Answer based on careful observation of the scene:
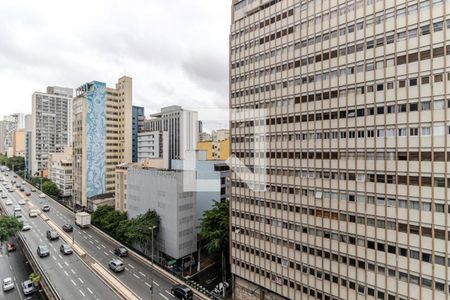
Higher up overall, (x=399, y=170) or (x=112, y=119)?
(x=112, y=119)

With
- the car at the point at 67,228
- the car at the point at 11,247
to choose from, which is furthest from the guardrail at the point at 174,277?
the car at the point at 11,247

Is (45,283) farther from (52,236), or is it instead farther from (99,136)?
(99,136)

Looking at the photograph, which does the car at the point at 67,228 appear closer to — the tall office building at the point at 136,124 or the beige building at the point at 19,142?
the tall office building at the point at 136,124

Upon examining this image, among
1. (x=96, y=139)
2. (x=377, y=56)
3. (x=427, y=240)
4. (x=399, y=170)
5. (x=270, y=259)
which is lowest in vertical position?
(x=270, y=259)

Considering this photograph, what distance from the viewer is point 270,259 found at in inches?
1080

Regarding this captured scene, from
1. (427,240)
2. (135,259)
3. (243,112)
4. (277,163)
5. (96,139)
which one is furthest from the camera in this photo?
(96,139)

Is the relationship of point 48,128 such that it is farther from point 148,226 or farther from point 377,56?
point 377,56

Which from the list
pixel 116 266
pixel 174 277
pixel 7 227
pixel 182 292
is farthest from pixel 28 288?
pixel 182 292

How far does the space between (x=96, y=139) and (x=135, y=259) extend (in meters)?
39.1

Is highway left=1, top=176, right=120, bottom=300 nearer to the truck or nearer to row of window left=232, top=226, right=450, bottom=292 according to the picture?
the truck

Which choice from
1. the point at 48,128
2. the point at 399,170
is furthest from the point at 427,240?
the point at 48,128

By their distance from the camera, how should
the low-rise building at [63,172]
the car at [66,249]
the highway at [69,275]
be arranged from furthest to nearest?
1. the low-rise building at [63,172]
2. the car at [66,249]
3. the highway at [69,275]

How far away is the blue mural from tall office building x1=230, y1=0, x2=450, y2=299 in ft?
152

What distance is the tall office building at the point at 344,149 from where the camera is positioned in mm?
17984
